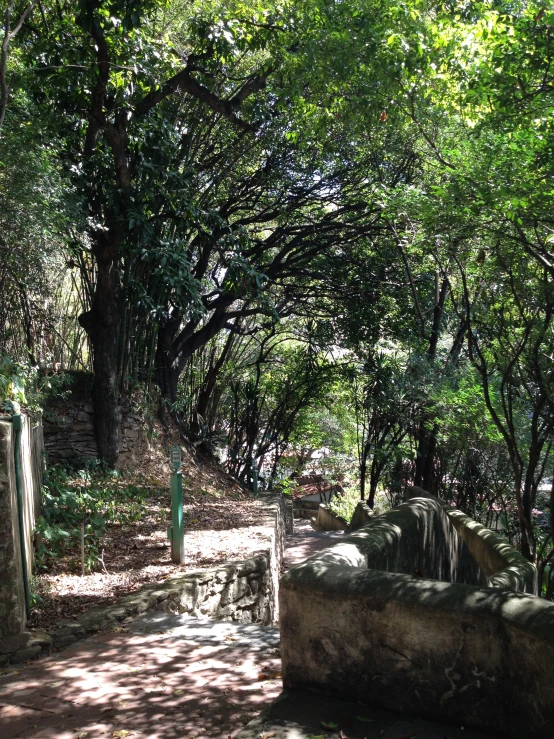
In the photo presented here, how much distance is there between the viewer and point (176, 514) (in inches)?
244

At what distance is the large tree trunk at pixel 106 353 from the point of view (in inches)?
377

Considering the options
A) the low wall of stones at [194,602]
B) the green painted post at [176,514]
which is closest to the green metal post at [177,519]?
the green painted post at [176,514]

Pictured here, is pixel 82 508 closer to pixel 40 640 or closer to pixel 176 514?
pixel 176 514

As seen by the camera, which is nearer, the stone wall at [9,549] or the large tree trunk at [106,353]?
the stone wall at [9,549]

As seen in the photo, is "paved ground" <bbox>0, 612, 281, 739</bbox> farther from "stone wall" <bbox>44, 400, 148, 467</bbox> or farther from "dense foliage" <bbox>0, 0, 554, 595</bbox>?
"stone wall" <bbox>44, 400, 148, 467</bbox>

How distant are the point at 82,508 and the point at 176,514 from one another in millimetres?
1827

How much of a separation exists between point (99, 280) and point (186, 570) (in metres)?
4.95

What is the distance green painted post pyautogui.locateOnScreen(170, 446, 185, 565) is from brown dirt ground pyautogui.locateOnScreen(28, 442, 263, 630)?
0.12 meters

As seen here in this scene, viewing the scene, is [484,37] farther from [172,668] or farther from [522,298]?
[172,668]

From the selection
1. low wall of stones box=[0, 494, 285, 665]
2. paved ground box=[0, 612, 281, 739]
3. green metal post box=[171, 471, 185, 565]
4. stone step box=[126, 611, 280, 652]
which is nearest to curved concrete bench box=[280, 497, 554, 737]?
paved ground box=[0, 612, 281, 739]

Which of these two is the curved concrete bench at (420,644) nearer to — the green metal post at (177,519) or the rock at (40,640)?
the rock at (40,640)

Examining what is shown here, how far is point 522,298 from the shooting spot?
31.4 feet

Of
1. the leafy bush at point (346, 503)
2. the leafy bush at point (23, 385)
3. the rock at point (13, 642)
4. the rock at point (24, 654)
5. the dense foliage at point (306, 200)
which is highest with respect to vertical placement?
the dense foliage at point (306, 200)

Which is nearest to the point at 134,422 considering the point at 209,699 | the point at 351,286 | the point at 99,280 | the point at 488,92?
the point at 99,280
